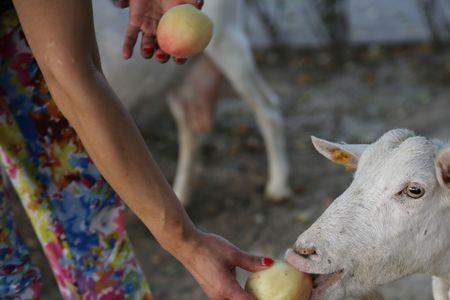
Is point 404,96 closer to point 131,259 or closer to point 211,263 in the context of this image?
point 131,259

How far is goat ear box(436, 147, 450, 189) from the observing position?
2280mm

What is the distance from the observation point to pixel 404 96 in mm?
6617

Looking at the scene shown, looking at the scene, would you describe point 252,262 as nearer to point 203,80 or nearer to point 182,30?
point 182,30

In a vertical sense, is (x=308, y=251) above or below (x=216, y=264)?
below

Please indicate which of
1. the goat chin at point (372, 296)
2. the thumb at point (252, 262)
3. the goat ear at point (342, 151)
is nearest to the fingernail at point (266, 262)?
the thumb at point (252, 262)

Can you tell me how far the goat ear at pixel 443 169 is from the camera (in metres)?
2.28

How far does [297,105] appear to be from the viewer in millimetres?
6891

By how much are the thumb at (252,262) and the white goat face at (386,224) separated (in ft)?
0.27

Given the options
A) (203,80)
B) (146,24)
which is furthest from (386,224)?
(203,80)

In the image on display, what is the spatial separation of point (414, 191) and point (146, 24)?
0.88 m

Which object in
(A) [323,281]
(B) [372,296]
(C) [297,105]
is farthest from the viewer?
(C) [297,105]

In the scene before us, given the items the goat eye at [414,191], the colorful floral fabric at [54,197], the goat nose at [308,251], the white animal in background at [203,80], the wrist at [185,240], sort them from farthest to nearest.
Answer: the white animal in background at [203,80] < the colorful floral fabric at [54,197] < the goat eye at [414,191] < the goat nose at [308,251] < the wrist at [185,240]

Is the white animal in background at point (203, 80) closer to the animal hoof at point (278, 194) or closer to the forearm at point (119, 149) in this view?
the animal hoof at point (278, 194)

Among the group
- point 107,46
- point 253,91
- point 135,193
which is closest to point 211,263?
point 135,193
